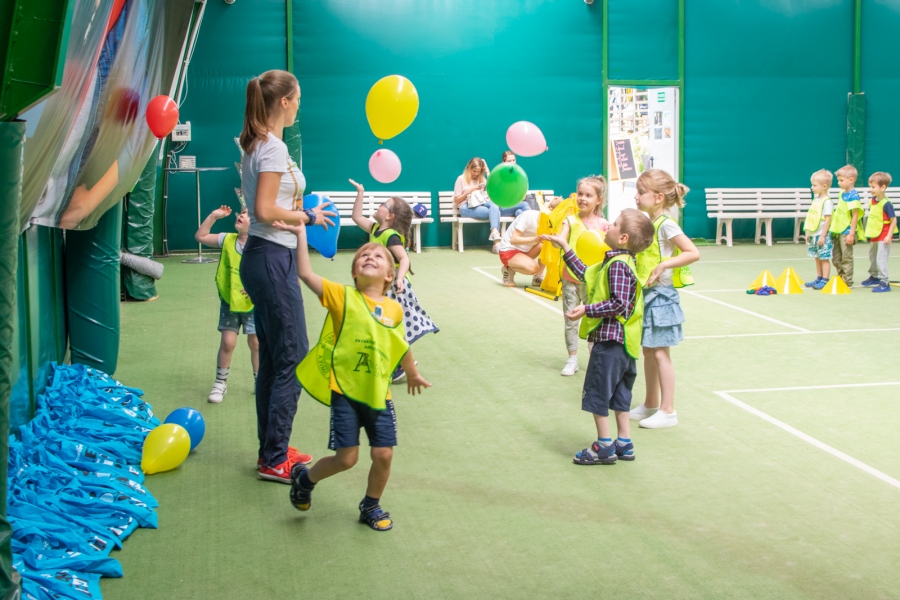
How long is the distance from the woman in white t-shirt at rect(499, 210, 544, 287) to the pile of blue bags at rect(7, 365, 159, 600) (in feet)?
20.6

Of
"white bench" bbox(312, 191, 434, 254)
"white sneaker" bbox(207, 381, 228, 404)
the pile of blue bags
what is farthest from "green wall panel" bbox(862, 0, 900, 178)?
the pile of blue bags

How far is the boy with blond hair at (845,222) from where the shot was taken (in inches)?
464

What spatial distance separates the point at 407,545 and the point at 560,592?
2.55 feet

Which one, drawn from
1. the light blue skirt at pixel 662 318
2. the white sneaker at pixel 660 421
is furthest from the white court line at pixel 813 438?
the light blue skirt at pixel 662 318

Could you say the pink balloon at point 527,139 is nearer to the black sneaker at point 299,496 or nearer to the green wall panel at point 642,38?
A: the black sneaker at point 299,496

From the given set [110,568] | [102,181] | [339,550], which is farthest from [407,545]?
[102,181]

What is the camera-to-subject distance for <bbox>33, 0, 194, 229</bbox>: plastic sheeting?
5.39m

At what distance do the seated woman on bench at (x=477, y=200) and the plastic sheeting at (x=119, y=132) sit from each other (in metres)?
8.69

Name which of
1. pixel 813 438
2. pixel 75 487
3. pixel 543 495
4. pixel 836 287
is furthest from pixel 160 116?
pixel 836 287

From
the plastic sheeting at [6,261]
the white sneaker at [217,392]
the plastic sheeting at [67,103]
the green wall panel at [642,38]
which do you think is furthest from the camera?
the green wall panel at [642,38]

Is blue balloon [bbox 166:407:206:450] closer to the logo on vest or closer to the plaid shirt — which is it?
the logo on vest

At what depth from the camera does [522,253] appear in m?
12.0

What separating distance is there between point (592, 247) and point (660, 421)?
1.24 m

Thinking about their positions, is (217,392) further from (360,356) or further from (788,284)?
(788,284)
